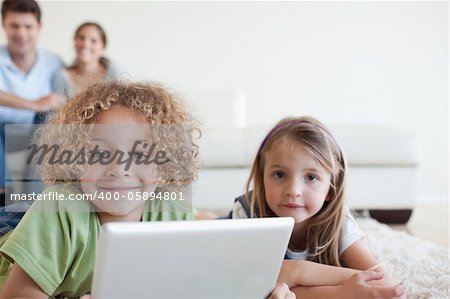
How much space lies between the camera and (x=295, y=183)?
972mm

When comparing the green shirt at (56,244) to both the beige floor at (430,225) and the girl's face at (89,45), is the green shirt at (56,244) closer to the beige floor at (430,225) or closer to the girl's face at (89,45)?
the beige floor at (430,225)

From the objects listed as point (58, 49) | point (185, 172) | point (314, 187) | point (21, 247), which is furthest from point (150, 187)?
point (58, 49)

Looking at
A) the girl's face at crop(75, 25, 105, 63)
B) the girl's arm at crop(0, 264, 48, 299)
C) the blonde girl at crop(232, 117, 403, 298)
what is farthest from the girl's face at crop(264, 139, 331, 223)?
the girl's face at crop(75, 25, 105, 63)

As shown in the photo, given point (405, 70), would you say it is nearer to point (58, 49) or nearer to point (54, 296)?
point (58, 49)

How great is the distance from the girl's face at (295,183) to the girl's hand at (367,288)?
0.16 m

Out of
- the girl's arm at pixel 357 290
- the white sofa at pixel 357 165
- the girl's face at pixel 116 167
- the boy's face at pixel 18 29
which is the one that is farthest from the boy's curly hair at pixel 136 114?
Answer: the boy's face at pixel 18 29

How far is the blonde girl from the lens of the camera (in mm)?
978

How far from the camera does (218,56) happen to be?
2965 mm

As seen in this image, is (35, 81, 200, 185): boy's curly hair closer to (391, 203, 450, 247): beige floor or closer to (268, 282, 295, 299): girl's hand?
(268, 282, 295, 299): girl's hand

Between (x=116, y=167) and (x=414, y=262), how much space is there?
27.8 inches

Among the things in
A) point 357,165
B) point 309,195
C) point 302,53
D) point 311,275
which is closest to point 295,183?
point 309,195

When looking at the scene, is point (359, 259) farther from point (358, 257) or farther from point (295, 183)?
point (295, 183)

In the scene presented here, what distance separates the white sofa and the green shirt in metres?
1.17

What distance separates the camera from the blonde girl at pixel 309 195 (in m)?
0.98
